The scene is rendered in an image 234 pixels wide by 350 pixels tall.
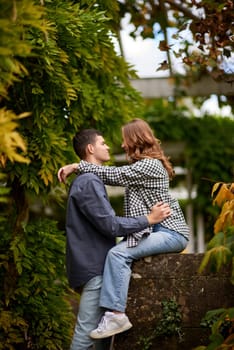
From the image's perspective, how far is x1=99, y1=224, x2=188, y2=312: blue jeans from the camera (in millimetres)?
3871

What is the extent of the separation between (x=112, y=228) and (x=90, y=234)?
179 mm

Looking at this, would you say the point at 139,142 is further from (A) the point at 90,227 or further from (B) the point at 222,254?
(B) the point at 222,254

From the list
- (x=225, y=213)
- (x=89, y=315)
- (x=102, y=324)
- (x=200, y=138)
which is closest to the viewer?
(x=225, y=213)

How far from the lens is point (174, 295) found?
163 inches

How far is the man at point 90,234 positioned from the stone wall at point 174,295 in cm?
26

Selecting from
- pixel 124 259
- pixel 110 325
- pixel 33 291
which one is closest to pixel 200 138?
pixel 33 291

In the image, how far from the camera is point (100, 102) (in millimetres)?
5641

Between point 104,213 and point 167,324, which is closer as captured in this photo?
point 104,213

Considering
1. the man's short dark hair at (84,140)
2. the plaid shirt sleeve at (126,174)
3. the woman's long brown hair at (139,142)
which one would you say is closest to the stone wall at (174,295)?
the plaid shirt sleeve at (126,174)

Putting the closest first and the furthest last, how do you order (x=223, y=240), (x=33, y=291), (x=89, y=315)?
1. (x=223, y=240)
2. (x=89, y=315)
3. (x=33, y=291)

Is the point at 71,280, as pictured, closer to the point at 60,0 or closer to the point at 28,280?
the point at 28,280

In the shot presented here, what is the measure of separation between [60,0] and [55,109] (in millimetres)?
777

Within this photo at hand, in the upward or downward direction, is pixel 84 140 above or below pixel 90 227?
above

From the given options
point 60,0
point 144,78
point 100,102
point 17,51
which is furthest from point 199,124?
point 17,51
